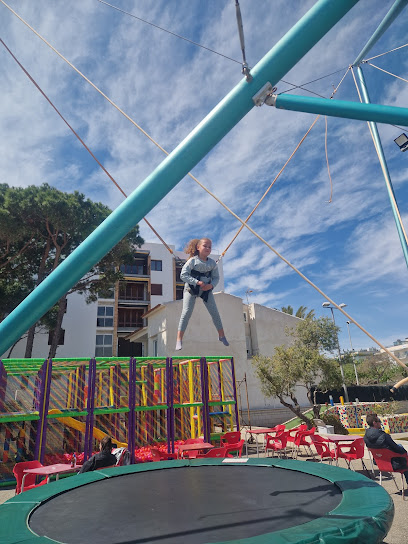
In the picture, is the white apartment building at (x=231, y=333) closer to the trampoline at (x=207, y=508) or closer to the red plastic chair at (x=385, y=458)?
the red plastic chair at (x=385, y=458)

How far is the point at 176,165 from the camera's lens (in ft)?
9.64

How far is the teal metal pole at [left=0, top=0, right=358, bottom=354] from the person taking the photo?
8.75ft

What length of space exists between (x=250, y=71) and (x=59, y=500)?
469cm

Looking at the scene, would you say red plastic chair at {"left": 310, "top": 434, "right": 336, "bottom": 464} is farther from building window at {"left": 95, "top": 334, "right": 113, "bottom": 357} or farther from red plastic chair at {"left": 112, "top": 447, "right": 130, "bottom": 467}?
building window at {"left": 95, "top": 334, "right": 113, "bottom": 357}

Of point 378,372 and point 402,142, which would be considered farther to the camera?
point 378,372

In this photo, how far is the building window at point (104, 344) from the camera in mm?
30752

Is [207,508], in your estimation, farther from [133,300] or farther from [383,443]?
[133,300]

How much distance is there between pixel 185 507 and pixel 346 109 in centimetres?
419

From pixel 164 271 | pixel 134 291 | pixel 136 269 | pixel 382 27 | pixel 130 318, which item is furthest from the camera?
pixel 164 271

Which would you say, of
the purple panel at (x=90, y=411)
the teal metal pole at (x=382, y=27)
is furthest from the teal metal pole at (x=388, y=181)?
the purple panel at (x=90, y=411)

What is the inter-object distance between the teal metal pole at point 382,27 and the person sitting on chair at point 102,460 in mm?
8623

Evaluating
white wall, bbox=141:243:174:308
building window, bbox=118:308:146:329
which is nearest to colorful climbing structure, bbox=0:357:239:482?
building window, bbox=118:308:146:329

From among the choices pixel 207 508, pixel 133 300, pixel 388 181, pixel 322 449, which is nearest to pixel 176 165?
pixel 207 508

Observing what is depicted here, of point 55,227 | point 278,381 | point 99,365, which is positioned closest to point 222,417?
point 278,381
